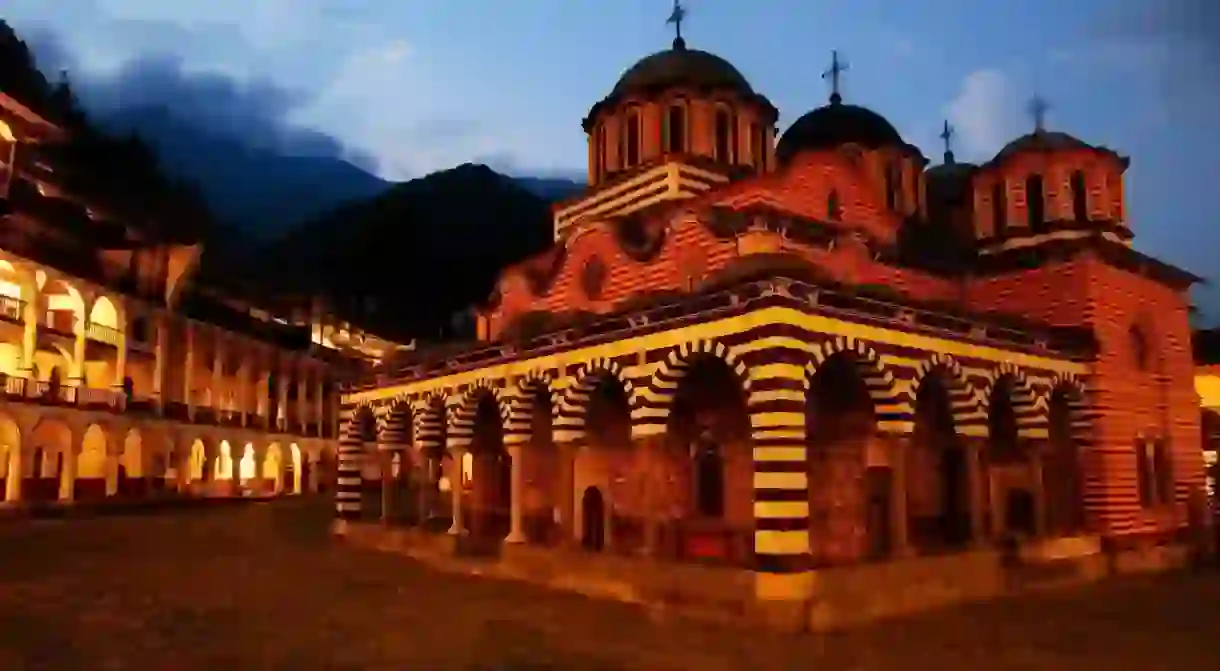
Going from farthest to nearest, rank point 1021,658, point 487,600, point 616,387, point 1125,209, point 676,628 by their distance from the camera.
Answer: point 1125,209 < point 616,387 < point 487,600 < point 676,628 < point 1021,658

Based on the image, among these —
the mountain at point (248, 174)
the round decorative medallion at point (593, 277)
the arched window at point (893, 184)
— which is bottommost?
the round decorative medallion at point (593, 277)

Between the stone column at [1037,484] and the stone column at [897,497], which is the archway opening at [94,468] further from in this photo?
the stone column at [1037,484]

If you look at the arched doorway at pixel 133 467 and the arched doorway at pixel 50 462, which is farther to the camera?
the arched doorway at pixel 133 467

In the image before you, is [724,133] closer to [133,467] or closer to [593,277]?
[593,277]

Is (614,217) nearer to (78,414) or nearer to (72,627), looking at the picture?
(72,627)

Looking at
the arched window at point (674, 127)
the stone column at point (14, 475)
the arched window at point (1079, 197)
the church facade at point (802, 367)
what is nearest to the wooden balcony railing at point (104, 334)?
the stone column at point (14, 475)

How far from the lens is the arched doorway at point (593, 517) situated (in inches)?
729

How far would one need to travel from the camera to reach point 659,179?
20.8 metres

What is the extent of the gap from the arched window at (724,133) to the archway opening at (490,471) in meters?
7.73

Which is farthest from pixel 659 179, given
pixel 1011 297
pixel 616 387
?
pixel 1011 297

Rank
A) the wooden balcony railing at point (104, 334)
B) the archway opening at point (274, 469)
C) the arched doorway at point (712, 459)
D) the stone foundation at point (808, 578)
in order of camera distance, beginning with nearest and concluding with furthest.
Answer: the stone foundation at point (808, 578), the arched doorway at point (712, 459), the wooden balcony railing at point (104, 334), the archway opening at point (274, 469)

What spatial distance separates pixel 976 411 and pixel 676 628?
6.46m

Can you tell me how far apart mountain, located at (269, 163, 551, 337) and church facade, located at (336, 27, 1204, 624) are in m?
55.1

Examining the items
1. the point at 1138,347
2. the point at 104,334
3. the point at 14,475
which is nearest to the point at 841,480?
the point at 1138,347
